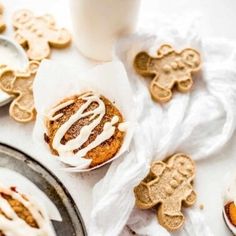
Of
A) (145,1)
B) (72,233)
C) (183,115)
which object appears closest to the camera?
(72,233)

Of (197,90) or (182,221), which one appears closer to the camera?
(182,221)

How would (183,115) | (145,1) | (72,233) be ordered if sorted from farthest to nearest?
(145,1)
(183,115)
(72,233)

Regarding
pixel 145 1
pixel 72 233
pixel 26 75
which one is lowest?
pixel 72 233

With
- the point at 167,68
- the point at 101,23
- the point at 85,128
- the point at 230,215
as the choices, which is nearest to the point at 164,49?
the point at 167,68

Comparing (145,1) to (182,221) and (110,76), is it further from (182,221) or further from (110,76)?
(182,221)

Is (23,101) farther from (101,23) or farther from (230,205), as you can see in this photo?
(230,205)

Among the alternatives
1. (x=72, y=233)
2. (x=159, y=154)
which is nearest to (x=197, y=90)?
(x=159, y=154)
